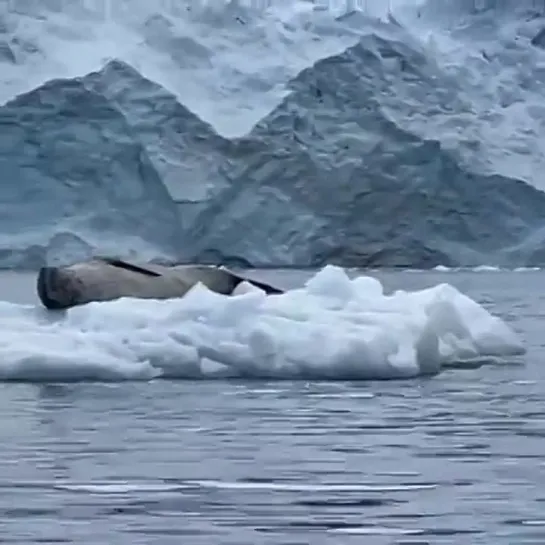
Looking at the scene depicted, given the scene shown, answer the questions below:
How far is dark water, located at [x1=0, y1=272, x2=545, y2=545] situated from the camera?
677 cm

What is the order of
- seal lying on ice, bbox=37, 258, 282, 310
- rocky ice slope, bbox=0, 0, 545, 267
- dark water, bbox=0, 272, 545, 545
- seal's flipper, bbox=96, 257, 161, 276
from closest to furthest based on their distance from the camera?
dark water, bbox=0, 272, 545, 545, seal lying on ice, bbox=37, 258, 282, 310, seal's flipper, bbox=96, 257, 161, 276, rocky ice slope, bbox=0, 0, 545, 267

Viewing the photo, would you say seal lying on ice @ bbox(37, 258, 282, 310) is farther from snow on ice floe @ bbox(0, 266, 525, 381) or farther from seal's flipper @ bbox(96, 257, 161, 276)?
snow on ice floe @ bbox(0, 266, 525, 381)

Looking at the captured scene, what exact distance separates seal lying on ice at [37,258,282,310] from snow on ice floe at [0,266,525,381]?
14.9ft

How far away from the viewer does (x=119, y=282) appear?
19.4 meters

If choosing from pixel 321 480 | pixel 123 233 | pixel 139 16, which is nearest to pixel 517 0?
pixel 139 16

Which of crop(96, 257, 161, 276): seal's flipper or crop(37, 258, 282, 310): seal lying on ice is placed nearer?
crop(37, 258, 282, 310): seal lying on ice

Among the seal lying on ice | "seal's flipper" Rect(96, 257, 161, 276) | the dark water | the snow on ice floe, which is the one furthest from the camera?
"seal's flipper" Rect(96, 257, 161, 276)

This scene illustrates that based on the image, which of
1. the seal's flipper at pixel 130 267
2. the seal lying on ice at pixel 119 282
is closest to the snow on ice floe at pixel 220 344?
the seal lying on ice at pixel 119 282

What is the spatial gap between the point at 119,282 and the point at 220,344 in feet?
19.1

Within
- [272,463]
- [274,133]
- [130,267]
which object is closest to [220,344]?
[272,463]

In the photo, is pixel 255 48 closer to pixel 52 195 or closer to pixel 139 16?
pixel 139 16

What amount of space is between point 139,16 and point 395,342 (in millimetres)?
91443

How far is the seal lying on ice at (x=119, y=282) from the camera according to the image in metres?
19.4

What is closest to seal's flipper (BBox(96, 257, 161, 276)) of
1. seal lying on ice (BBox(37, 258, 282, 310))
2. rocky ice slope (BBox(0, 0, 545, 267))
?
seal lying on ice (BBox(37, 258, 282, 310))
